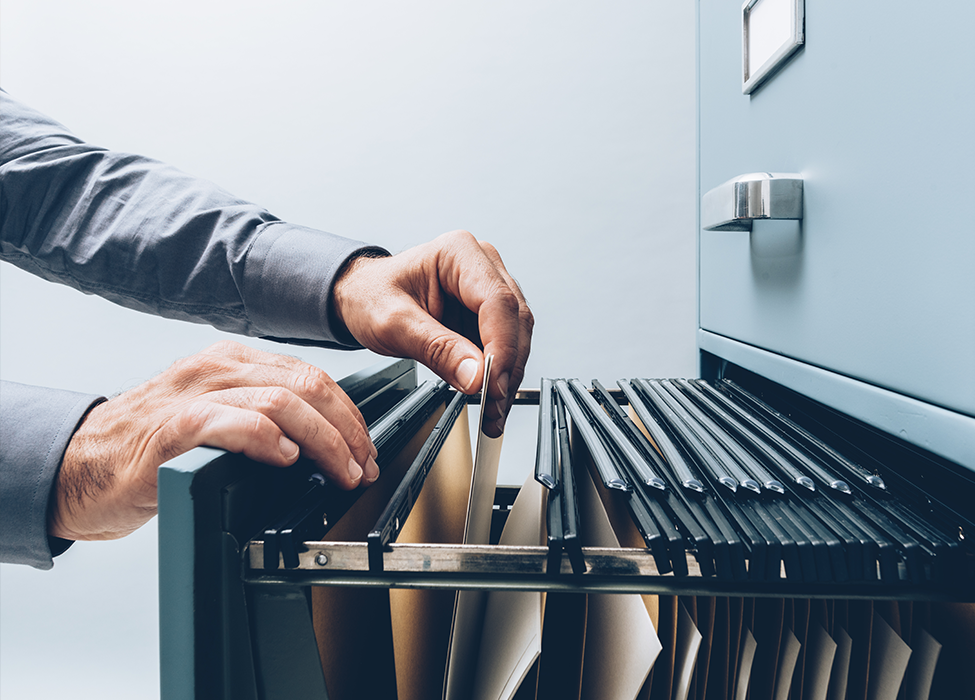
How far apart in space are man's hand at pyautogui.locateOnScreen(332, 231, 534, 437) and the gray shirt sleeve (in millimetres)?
55

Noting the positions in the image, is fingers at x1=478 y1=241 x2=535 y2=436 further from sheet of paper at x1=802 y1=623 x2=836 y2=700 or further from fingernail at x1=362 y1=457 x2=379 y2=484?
sheet of paper at x1=802 y1=623 x2=836 y2=700

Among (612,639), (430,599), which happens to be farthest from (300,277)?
(612,639)

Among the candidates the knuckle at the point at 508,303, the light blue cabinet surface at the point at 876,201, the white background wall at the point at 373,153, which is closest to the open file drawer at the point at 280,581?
the light blue cabinet surface at the point at 876,201

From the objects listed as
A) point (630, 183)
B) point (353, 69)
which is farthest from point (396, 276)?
point (353, 69)

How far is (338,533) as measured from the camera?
0.34 metres

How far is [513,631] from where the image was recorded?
0.36 m

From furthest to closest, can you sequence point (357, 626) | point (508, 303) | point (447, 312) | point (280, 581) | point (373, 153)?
point (373, 153) < point (447, 312) < point (508, 303) < point (357, 626) < point (280, 581)

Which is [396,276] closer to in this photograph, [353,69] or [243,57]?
[353,69]

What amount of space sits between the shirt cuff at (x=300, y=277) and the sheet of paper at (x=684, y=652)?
1.52ft

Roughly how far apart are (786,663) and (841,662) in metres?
0.03

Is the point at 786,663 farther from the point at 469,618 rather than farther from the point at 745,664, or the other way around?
the point at 469,618

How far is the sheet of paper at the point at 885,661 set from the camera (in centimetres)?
32

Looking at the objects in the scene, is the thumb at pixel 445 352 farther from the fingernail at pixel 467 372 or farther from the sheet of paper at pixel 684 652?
the sheet of paper at pixel 684 652

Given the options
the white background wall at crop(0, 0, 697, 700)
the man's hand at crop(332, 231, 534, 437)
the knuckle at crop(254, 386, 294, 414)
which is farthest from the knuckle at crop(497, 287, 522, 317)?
the white background wall at crop(0, 0, 697, 700)
